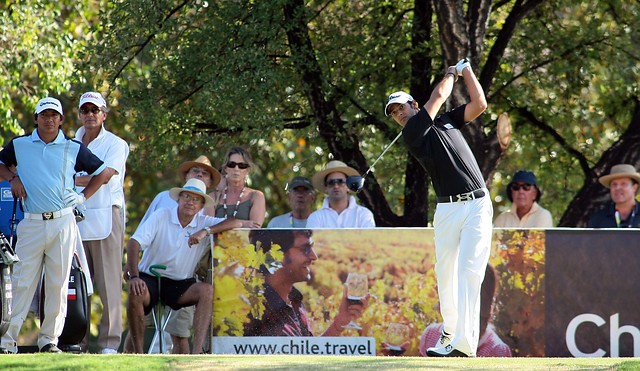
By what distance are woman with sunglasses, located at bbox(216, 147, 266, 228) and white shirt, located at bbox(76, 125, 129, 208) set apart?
1.34 meters

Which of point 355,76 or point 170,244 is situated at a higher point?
point 355,76

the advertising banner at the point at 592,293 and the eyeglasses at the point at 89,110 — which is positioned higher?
the eyeglasses at the point at 89,110

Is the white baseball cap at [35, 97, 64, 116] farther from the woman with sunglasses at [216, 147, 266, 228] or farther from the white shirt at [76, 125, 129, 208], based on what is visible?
the woman with sunglasses at [216, 147, 266, 228]

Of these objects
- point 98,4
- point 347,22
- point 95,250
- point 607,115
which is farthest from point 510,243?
point 98,4

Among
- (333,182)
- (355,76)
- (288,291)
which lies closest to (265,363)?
(288,291)

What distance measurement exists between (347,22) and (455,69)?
20.3 feet

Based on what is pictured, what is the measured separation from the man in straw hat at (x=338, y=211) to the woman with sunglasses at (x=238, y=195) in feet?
1.65

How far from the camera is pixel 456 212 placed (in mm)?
9078

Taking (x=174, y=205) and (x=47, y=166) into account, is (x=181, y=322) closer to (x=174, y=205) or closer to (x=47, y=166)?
(x=174, y=205)

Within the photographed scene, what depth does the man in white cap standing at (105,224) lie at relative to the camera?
10.2 metres

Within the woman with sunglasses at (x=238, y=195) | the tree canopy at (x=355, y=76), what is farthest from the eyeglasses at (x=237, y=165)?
the tree canopy at (x=355, y=76)

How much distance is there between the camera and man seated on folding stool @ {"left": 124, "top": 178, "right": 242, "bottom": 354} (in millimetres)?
10602

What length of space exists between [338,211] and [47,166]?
3246 millimetres

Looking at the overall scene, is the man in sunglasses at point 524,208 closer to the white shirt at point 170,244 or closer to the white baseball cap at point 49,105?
the white shirt at point 170,244
